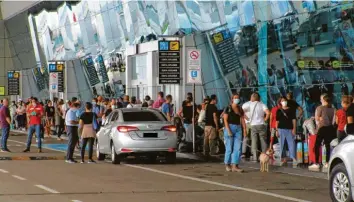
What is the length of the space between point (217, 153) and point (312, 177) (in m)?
6.80

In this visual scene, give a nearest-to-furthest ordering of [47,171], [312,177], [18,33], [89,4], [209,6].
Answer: [312,177]
[47,171]
[209,6]
[89,4]
[18,33]

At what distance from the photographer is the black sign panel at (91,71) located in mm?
55531

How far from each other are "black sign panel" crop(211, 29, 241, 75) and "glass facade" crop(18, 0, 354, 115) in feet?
0.25

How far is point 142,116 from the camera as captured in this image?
24.0 metres

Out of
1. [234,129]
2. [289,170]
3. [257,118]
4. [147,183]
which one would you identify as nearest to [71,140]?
[257,118]

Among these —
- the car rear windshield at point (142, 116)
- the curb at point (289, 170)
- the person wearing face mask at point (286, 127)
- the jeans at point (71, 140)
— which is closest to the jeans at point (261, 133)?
the curb at point (289, 170)

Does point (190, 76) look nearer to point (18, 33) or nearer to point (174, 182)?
point (174, 182)

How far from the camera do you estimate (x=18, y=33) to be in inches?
3147

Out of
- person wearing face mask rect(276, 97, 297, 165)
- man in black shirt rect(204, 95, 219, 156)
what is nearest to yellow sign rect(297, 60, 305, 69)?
man in black shirt rect(204, 95, 219, 156)

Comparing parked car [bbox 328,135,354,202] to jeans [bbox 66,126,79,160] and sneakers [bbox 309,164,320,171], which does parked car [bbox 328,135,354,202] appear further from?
jeans [bbox 66,126,79,160]

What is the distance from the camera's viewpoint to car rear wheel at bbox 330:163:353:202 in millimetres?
13195

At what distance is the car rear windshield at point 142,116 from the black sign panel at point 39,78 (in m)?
48.7

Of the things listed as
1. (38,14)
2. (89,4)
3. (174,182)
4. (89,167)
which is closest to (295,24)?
(89,167)

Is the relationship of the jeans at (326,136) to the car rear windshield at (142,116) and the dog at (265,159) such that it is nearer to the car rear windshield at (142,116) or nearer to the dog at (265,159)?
the dog at (265,159)
